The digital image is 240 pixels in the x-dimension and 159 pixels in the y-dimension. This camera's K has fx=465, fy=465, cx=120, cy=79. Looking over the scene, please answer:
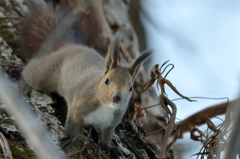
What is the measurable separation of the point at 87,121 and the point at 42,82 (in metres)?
0.56

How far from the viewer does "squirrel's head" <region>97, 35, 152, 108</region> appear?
7.70ft

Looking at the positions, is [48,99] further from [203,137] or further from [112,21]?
[112,21]

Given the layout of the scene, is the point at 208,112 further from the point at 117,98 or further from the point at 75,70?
the point at 117,98

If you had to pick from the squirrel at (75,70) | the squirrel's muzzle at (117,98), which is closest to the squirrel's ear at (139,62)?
the squirrel at (75,70)

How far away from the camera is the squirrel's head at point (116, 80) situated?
2348 mm

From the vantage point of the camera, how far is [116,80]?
2.40 metres

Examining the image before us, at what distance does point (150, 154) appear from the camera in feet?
8.57

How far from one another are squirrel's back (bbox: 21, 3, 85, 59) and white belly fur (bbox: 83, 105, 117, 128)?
79cm

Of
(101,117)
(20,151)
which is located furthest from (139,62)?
(20,151)

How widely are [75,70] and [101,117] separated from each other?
19.5 inches

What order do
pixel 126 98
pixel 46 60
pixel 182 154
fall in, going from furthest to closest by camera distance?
pixel 182 154, pixel 46 60, pixel 126 98

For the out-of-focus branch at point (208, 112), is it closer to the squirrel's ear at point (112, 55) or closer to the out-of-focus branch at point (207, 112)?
the out-of-focus branch at point (207, 112)

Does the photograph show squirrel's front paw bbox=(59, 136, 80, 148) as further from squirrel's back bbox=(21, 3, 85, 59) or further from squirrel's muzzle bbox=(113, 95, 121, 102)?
squirrel's back bbox=(21, 3, 85, 59)

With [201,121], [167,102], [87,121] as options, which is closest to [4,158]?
[87,121]
